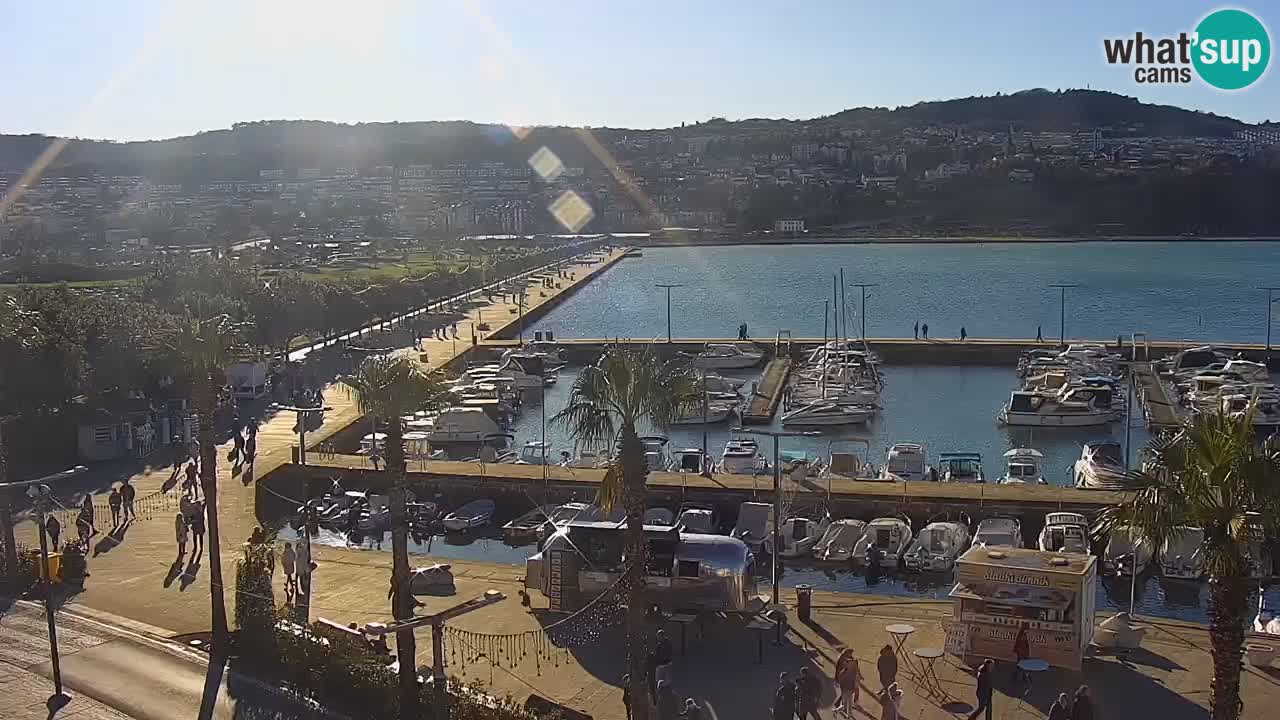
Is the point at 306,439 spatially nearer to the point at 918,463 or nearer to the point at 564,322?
the point at 918,463

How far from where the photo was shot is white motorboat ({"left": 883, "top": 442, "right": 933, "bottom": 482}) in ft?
84.5

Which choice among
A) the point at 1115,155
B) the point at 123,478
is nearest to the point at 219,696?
the point at 123,478

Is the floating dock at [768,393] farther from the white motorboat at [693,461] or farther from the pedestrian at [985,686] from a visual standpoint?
the pedestrian at [985,686]

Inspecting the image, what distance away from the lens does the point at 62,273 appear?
2527 inches

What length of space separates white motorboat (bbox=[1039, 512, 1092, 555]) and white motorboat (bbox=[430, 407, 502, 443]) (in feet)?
51.2

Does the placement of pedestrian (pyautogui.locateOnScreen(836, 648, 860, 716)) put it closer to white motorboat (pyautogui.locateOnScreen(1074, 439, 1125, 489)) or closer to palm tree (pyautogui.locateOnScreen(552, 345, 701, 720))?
palm tree (pyautogui.locateOnScreen(552, 345, 701, 720))

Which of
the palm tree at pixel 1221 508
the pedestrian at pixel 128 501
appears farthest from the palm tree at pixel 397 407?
the pedestrian at pixel 128 501

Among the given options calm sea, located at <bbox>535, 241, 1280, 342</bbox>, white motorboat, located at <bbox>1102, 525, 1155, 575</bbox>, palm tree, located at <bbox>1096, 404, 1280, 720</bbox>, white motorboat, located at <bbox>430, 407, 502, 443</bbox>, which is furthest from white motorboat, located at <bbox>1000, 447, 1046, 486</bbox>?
calm sea, located at <bbox>535, 241, 1280, 342</bbox>

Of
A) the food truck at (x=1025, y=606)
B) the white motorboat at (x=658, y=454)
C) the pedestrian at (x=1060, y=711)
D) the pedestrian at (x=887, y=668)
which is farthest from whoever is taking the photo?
the white motorboat at (x=658, y=454)

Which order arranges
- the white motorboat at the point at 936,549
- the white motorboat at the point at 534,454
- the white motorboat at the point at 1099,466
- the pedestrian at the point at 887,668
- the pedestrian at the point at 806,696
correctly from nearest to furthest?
the pedestrian at the point at 806,696 → the pedestrian at the point at 887,668 → the white motorboat at the point at 936,549 → the white motorboat at the point at 1099,466 → the white motorboat at the point at 534,454

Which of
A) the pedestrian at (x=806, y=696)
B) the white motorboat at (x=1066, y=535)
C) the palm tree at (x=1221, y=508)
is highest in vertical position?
the palm tree at (x=1221, y=508)

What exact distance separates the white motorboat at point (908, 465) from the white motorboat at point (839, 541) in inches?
194

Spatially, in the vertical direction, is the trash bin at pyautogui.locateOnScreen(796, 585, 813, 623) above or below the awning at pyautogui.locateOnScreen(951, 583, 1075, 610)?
below

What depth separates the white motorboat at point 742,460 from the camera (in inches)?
1018
